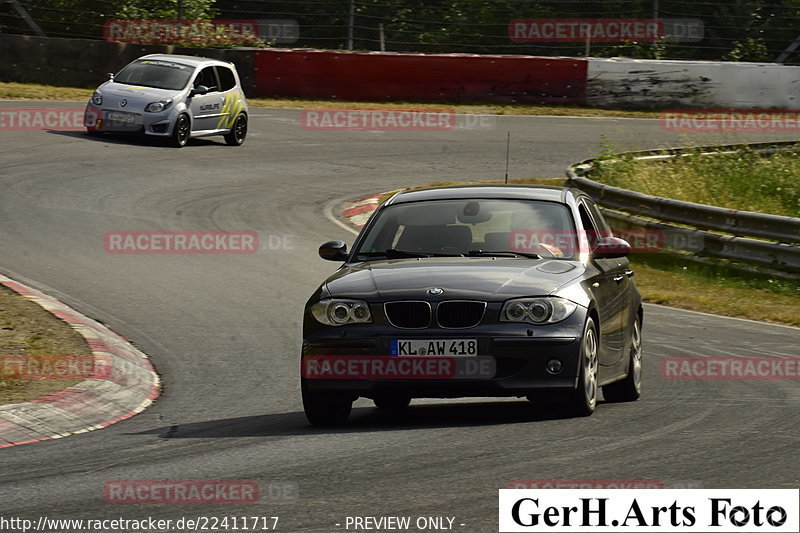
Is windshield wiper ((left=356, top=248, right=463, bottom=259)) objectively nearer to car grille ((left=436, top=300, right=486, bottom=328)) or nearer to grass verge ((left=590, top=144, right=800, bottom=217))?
car grille ((left=436, top=300, right=486, bottom=328))

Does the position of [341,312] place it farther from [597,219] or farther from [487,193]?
[597,219]

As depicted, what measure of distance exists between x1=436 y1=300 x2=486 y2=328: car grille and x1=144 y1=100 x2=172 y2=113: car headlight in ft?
57.3

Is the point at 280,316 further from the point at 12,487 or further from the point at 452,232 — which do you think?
the point at 12,487

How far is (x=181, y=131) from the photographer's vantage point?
1003 inches

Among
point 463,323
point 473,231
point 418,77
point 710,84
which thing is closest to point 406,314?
point 463,323

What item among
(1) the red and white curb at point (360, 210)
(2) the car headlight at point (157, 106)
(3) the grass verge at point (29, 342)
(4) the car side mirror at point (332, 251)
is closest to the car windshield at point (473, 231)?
(4) the car side mirror at point (332, 251)

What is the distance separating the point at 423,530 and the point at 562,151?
74.0 feet

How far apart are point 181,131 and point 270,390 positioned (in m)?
15.8

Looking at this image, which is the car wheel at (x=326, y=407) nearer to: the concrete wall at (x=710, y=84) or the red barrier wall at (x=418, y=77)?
the red barrier wall at (x=418, y=77)

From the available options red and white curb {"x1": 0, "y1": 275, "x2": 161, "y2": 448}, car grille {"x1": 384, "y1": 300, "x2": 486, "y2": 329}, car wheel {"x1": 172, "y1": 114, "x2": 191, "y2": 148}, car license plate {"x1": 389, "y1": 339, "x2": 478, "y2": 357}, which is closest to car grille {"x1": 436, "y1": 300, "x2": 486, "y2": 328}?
car grille {"x1": 384, "y1": 300, "x2": 486, "y2": 329}

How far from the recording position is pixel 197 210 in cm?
1998

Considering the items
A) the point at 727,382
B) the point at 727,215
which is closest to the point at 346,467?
the point at 727,382

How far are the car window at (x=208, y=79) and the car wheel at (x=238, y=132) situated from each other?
76 centimetres

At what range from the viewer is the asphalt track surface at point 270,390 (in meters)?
→ 6.47
